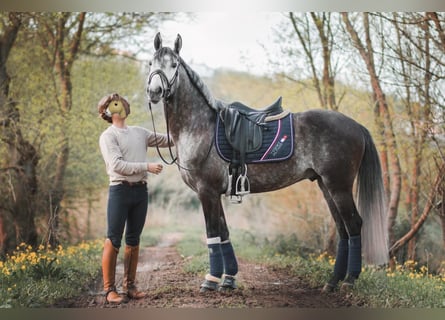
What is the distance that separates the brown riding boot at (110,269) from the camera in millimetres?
3803

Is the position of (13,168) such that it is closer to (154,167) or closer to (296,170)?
(154,167)

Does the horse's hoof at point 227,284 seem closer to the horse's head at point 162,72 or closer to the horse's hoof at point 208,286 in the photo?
the horse's hoof at point 208,286

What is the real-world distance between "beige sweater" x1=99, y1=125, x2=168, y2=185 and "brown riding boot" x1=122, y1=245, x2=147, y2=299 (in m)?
0.58

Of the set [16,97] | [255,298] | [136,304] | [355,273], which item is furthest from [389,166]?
[16,97]

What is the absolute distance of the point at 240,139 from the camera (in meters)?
3.91

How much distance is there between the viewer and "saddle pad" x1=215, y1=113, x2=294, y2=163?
12.8ft

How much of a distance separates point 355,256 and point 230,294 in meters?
1.04

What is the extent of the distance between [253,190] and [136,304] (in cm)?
130

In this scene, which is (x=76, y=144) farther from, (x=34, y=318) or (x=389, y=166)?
(x=389, y=166)

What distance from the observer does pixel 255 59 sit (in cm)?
578

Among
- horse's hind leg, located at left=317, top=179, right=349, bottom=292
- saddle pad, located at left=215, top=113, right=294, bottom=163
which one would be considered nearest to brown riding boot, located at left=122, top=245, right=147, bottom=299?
saddle pad, located at left=215, top=113, right=294, bottom=163

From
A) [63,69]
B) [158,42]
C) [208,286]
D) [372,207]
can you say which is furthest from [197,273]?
[63,69]

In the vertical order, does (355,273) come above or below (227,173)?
below

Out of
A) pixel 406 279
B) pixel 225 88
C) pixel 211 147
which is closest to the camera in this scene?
pixel 211 147
